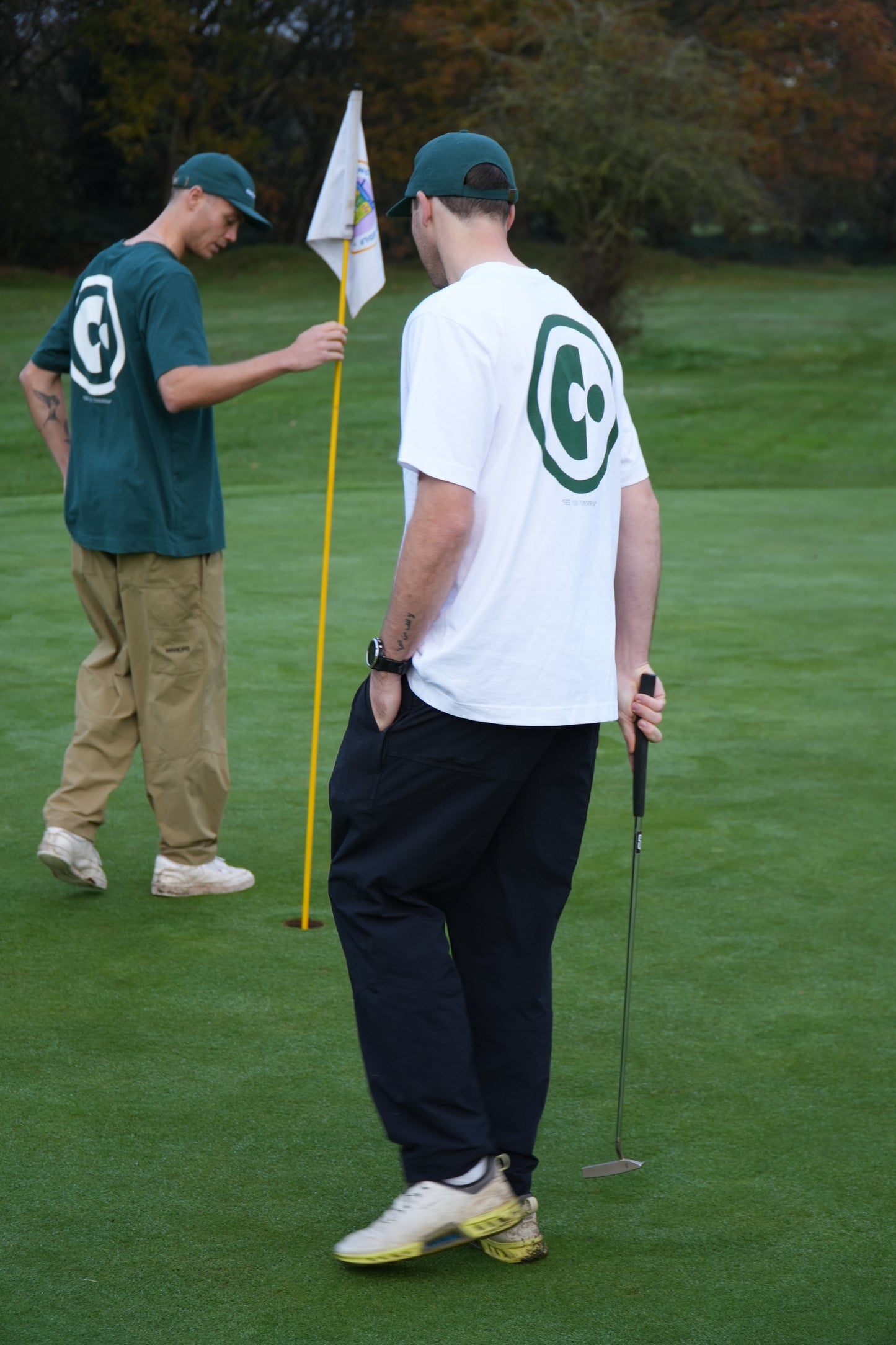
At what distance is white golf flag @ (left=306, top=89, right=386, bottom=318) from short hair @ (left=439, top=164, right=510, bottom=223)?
5.53 feet

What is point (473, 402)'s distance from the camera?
8.39 ft

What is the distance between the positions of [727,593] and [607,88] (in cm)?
1425

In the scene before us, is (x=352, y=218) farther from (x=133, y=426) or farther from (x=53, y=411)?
(x=53, y=411)

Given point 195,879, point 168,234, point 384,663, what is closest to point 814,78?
point 168,234

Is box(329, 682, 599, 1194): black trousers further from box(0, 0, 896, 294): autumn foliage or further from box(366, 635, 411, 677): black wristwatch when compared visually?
box(0, 0, 896, 294): autumn foliage

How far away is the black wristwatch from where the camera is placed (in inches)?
106

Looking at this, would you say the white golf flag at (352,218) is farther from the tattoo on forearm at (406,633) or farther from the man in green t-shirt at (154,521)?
the tattoo on forearm at (406,633)

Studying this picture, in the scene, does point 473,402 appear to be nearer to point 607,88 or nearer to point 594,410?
point 594,410

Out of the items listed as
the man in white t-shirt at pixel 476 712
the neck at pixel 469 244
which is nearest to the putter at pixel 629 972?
the man in white t-shirt at pixel 476 712

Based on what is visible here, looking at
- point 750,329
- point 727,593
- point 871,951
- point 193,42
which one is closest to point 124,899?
point 871,951

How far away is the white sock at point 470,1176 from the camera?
275 cm

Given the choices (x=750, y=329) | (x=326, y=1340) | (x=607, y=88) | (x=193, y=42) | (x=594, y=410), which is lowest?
(x=326, y=1340)

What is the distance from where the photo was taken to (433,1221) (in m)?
2.72

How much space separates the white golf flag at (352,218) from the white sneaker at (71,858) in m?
1.66
